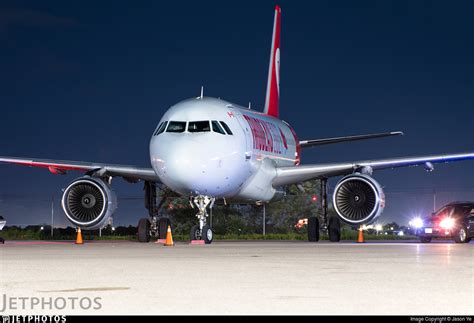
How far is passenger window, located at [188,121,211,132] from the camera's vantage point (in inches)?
1081

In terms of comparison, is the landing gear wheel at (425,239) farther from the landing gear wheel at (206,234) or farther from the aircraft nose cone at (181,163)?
the aircraft nose cone at (181,163)

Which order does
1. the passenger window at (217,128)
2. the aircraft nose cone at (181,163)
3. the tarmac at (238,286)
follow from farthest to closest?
the passenger window at (217,128)
the aircraft nose cone at (181,163)
the tarmac at (238,286)

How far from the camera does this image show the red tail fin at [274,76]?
3907 centimetres

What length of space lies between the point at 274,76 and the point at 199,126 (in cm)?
1371

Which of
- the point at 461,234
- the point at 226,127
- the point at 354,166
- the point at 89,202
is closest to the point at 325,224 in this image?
the point at 354,166

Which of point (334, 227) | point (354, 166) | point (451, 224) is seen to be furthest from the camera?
point (334, 227)

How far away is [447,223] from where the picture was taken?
3234 centimetres

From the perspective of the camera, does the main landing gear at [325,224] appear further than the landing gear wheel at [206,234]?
Yes

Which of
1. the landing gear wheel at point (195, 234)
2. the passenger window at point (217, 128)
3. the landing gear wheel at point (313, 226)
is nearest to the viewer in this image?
the landing gear wheel at point (195, 234)

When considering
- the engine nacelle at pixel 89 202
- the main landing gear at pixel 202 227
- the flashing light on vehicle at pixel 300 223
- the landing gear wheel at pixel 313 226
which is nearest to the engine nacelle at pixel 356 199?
the landing gear wheel at pixel 313 226

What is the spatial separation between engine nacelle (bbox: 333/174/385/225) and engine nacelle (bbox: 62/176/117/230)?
715 centimetres

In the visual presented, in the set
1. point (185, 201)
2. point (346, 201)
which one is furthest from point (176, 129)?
point (185, 201)

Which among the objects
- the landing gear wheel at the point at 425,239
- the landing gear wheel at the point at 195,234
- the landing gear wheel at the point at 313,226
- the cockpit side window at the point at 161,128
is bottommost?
the landing gear wheel at the point at 425,239

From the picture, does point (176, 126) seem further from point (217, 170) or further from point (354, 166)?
point (354, 166)
